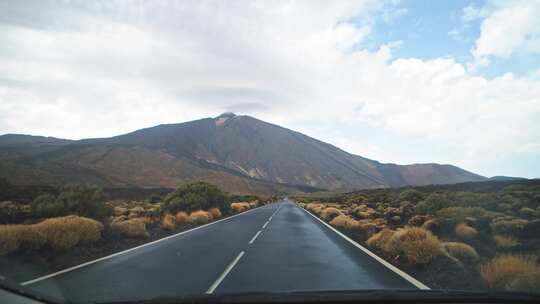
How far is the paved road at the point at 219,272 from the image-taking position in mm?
7118

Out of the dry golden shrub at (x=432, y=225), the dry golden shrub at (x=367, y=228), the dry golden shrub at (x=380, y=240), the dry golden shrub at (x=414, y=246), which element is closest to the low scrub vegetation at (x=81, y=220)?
the dry golden shrub at (x=380, y=240)

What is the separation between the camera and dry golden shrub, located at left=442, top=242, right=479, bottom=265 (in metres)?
10.7

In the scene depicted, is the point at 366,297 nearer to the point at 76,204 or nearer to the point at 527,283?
the point at 527,283

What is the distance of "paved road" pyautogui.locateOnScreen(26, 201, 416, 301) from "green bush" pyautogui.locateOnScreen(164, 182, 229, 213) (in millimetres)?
16741

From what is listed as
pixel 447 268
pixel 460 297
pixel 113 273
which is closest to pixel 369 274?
pixel 447 268

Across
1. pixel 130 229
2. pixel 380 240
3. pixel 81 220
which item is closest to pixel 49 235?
pixel 81 220

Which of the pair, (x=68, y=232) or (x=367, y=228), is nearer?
(x=68, y=232)

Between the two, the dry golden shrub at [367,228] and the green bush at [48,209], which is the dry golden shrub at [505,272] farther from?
the green bush at [48,209]

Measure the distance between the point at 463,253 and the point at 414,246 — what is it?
4.39 ft

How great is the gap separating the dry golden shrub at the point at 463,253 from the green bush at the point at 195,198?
851 inches

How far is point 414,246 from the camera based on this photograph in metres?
10.9

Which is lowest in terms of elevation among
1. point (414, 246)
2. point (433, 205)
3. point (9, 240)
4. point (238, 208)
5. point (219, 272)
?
point (219, 272)

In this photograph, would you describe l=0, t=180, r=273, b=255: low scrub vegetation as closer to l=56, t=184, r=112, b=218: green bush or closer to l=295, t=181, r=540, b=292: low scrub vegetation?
l=56, t=184, r=112, b=218: green bush

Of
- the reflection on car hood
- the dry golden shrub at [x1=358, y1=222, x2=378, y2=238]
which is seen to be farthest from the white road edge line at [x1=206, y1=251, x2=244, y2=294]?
the dry golden shrub at [x1=358, y1=222, x2=378, y2=238]
